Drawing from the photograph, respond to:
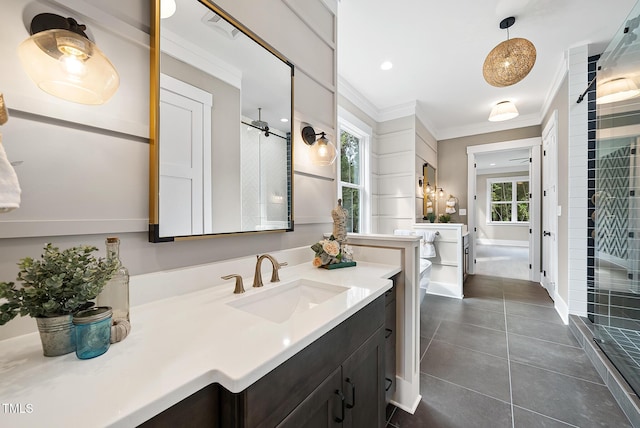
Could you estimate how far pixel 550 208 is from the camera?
3.70 metres

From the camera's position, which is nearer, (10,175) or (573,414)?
(10,175)

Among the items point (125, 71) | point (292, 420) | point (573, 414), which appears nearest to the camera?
point (292, 420)

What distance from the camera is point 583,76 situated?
2.68 meters

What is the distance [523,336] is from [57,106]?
141 inches

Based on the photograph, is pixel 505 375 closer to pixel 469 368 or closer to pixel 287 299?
pixel 469 368

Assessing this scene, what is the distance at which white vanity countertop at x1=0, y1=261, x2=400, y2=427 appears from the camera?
0.45 metres

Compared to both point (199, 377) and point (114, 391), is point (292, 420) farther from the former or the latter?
point (114, 391)

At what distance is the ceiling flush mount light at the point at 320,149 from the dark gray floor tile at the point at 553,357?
223 cm

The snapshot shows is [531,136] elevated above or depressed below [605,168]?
above

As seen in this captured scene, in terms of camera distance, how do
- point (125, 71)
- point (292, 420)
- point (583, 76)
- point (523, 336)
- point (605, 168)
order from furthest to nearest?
1. point (583, 76)
2. point (523, 336)
3. point (605, 168)
4. point (125, 71)
5. point (292, 420)

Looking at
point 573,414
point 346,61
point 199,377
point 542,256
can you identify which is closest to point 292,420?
point 199,377

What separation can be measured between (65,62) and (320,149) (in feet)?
4.32

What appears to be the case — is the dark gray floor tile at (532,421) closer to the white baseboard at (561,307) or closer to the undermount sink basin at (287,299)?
the undermount sink basin at (287,299)

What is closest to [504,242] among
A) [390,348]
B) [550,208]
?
[550,208]
